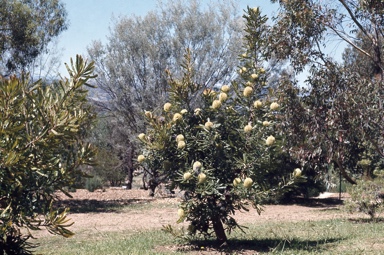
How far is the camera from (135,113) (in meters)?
23.9

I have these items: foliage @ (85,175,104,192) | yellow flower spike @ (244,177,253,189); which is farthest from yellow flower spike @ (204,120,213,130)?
foliage @ (85,175,104,192)

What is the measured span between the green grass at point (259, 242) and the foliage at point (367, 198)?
60 cm

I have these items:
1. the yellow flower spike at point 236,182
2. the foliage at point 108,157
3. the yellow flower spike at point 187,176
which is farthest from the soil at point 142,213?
the foliage at point 108,157

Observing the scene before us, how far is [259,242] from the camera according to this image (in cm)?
916

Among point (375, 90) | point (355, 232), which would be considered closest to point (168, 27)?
point (375, 90)

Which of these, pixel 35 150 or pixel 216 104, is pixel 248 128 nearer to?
pixel 216 104

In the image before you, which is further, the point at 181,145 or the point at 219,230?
the point at 219,230

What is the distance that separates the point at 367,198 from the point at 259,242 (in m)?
4.26

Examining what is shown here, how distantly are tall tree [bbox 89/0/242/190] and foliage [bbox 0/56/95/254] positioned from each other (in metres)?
18.9

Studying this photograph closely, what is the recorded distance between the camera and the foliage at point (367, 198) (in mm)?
12453

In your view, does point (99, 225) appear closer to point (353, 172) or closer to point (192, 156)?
point (192, 156)

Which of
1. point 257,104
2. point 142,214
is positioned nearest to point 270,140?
point 257,104

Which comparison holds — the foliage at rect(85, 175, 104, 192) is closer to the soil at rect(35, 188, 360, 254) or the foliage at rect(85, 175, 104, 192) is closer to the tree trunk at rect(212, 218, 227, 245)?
the soil at rect(35, 188, 360, 254)

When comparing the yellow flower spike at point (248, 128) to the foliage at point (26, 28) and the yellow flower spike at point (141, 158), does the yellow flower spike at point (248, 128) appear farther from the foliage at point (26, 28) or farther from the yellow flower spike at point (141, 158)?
the foliage at point (26, 28)
